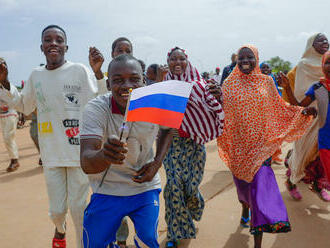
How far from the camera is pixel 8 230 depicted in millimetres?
4074

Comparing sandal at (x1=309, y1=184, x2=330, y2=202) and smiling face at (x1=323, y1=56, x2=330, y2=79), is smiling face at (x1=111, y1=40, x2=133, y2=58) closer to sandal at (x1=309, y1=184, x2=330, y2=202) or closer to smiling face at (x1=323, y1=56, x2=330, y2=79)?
smiling face at (x1=323, y1=56, x2=330, y2=79)

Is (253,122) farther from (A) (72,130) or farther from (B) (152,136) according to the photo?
(A) (72,130)

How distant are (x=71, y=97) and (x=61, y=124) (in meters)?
0.28

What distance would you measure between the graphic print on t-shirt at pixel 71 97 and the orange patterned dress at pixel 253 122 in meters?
1.62

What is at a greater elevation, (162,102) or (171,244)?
(162,102)

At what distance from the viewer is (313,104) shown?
5008 millimetres

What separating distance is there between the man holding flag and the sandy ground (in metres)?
1.44

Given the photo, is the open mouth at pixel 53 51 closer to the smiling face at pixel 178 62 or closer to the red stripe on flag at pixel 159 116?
the smiling face at pixel 178 62

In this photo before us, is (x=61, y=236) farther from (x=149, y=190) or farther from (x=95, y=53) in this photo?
(x=95, y=53)

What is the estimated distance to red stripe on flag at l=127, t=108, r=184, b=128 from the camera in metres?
1.89

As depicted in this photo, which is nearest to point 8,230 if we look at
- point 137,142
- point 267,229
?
point 137,142

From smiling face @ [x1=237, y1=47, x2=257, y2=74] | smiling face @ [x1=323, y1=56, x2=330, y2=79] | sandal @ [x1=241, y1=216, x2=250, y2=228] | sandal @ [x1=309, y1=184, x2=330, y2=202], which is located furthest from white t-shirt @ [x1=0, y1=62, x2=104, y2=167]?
sandal @ [x1=309, y1=184, x2=330, y2=202]

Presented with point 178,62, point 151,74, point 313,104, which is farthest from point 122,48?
point 313,104

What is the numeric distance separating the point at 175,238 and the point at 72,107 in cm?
172
